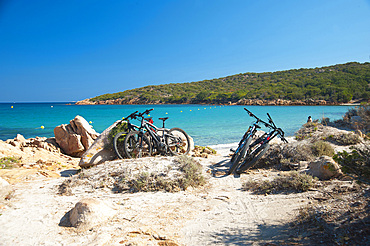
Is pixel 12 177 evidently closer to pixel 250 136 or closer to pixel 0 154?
pixel 0 154

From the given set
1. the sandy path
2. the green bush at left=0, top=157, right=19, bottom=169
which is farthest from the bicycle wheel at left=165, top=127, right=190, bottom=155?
the green bush at left=0, top=157, right=19, bottom=169

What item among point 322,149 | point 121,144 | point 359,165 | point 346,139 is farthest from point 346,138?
point 121,144

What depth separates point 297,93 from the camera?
177ft

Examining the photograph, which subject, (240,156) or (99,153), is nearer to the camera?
(240,156)

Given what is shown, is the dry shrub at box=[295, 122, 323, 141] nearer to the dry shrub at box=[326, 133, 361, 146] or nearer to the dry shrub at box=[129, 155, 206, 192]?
the dry shrub at box=[326, 133, 361, 146]

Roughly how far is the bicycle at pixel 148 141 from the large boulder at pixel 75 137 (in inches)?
173

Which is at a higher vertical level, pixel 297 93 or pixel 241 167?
pixel 297 93

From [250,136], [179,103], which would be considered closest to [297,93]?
[179,103]

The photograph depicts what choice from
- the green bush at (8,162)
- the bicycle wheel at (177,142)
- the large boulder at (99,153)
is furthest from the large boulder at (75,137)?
the bicycle wheel at (177,142)

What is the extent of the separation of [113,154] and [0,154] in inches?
166

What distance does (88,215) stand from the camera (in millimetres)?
3502

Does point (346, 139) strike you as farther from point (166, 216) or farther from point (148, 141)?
point (166, 216)

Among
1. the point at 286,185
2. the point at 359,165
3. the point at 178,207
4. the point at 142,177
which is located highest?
the point at 359,165

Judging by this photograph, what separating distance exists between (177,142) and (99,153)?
2.63m
